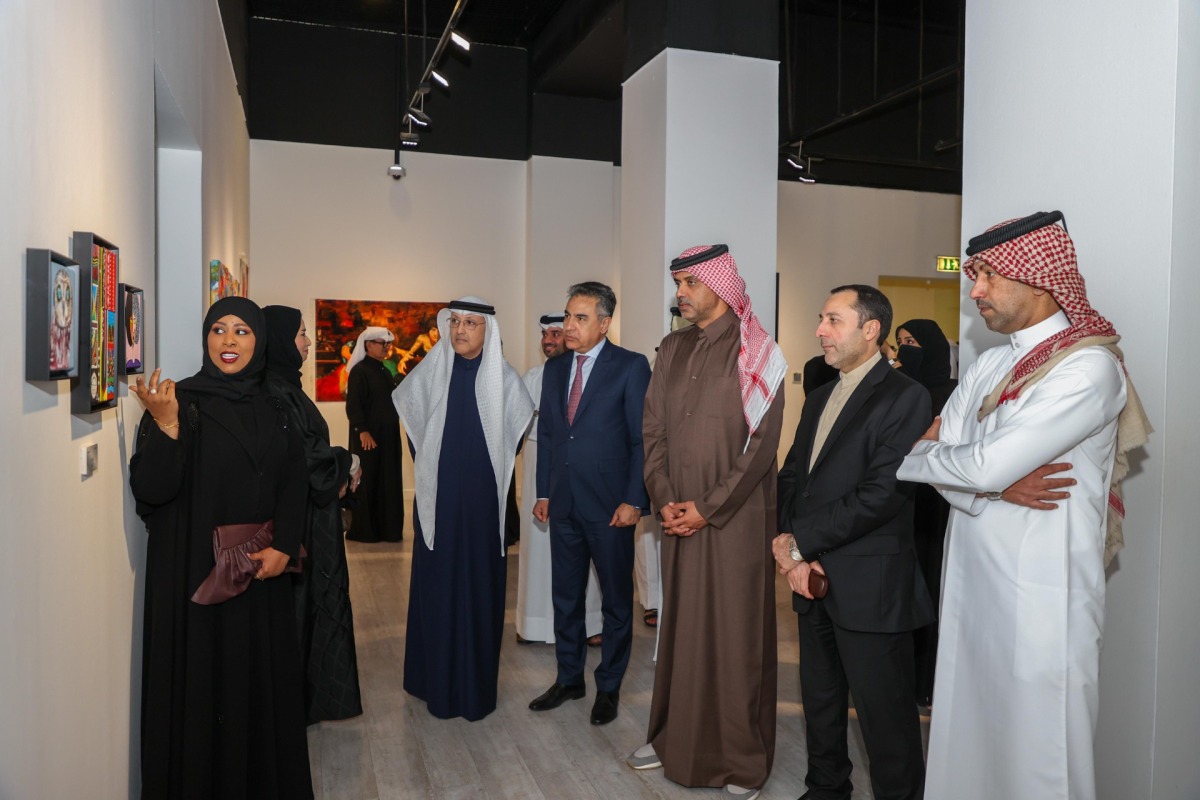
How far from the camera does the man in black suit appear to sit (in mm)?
2645

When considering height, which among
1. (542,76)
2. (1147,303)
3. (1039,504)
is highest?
(542,76)

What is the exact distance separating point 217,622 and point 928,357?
3165 millimetres

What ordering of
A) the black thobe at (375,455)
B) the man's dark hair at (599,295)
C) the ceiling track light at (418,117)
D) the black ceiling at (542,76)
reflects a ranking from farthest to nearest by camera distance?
the black ceiling at (542,76)
the ceiling track light at (418,117)
the black thobe at (375,455)
the man's dark hair at (599,295)

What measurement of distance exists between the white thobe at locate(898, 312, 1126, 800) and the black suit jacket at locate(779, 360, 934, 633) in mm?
319

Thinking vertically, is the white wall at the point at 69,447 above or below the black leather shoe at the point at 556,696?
above

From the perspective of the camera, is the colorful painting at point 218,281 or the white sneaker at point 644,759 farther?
the colorful painting at point 218,281

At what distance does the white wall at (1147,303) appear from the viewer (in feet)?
7.40

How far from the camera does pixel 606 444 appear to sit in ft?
12.3

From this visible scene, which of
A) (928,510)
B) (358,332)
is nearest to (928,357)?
(928,510)

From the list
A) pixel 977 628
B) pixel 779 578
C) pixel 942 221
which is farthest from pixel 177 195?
pixel 942 221

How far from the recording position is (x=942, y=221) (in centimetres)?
1058

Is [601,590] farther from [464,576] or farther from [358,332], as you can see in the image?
[358,332]

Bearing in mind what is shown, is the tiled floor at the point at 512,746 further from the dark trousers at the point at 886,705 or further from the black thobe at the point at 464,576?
the dark trousers at the point at 886,705

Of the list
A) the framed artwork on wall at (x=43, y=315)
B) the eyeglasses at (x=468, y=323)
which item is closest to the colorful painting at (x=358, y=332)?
the eyeglasses at (x=468, y=323)
